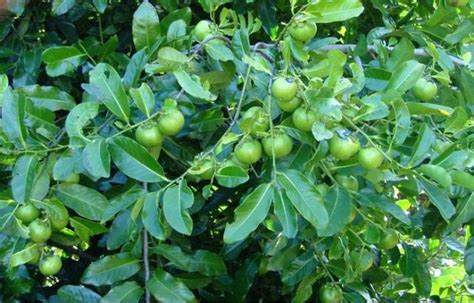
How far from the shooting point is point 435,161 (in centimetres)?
125

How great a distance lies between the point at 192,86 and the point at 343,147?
0.26 metres

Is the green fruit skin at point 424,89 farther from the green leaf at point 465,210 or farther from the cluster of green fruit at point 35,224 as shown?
the cluster of green fruit at point 35,224

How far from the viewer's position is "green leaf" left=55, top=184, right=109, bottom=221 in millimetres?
1313

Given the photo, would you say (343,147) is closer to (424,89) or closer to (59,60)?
(424,89)

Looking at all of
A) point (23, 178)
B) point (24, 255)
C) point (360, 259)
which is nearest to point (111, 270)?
point (24, 255)

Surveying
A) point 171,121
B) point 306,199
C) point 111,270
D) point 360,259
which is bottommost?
point 360,259

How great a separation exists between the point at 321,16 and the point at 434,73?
33 cm

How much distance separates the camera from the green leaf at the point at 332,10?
48.5 inches

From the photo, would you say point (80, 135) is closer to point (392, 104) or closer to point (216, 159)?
point (216, 159)

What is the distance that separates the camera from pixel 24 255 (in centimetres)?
132

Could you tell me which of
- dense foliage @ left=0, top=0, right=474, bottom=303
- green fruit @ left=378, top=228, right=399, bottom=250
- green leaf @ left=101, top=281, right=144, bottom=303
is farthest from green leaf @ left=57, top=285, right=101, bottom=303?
green fruit @ left=378, top=228, right=399, bottom=250

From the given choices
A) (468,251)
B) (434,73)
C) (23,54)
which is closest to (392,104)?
(434,73)

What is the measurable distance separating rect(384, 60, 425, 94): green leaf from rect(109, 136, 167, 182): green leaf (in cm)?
41

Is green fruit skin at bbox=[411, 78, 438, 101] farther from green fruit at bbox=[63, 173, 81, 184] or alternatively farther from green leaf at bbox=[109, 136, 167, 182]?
green fruit at bbox=[63, 173, 81, 184]
